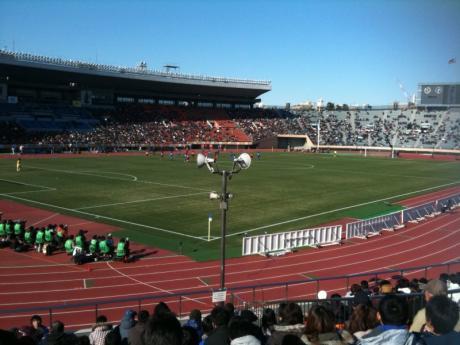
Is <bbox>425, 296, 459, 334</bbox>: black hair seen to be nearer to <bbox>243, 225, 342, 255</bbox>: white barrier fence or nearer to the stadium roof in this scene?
<bbox>243, 225, 342, 255</bbox>: white barrier fence

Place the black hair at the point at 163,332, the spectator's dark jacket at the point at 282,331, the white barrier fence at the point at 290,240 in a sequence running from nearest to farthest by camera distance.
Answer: the black hair at the point at 163,332, the spectator's dark jacket at the point at 282,331, the white barrier fence at the point at 290,240

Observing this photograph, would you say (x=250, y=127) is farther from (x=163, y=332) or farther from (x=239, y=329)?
(x=163, y=332)

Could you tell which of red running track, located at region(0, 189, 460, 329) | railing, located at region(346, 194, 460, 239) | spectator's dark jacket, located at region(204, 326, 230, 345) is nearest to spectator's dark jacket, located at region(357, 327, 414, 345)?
spectator's dark jacket, located at region(204, 326, 230, 345)

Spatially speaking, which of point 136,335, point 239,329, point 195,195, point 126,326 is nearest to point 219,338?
point 239,329

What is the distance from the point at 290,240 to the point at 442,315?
18.7m

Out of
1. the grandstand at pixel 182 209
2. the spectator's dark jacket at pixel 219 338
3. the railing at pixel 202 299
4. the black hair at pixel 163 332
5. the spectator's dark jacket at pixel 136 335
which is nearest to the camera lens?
the black hair at pixel 163 332

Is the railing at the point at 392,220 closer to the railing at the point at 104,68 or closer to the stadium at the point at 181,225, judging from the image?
the stadium at the point at 181,225

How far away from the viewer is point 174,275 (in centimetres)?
1870

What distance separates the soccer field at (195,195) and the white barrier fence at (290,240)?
0.98 m

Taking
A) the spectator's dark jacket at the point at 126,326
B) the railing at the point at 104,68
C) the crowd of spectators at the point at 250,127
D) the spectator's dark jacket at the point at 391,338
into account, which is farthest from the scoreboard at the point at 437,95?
the spectator's dark jacket at the point at 391,338

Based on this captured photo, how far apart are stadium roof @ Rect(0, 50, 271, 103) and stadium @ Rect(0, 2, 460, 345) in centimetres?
43

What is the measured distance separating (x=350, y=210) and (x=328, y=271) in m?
14.0

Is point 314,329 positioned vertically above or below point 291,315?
above

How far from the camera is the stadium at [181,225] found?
11.3 m
